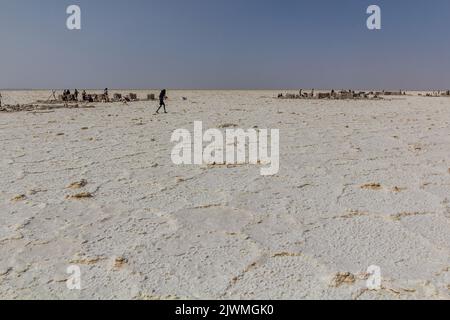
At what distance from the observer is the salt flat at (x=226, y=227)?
7.18ft

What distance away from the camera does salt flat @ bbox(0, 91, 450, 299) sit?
219cm

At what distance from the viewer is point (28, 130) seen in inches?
349

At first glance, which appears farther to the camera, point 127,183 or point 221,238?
point 127,183

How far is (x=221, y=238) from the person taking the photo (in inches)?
111

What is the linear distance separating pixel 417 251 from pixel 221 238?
1291 millimetres

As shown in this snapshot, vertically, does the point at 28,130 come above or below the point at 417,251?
above

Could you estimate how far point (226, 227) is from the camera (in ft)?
9.89
